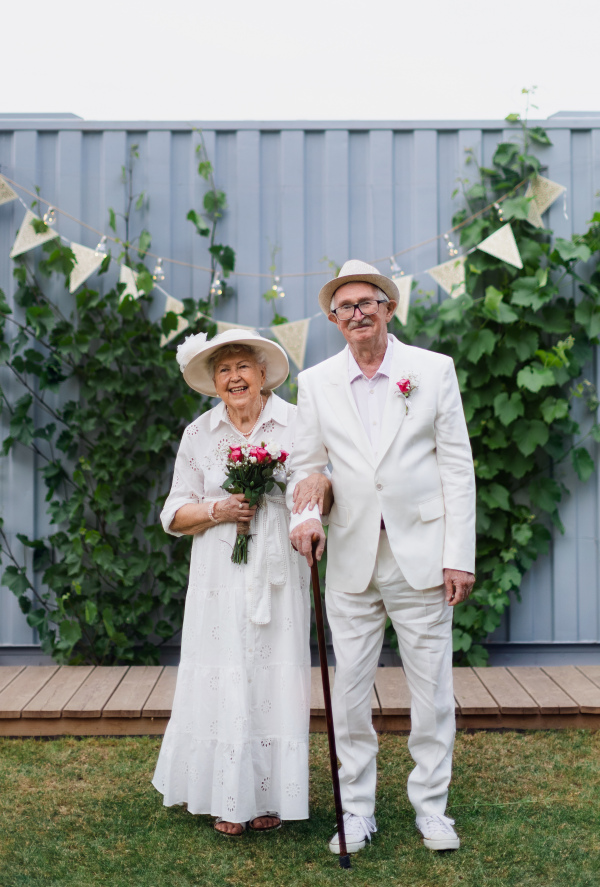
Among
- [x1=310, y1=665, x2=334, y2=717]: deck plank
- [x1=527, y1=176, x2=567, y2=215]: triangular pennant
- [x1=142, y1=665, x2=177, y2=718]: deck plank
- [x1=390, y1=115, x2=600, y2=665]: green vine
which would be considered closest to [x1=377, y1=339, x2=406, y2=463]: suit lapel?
[x1=310, y1=665, x2=334, y2=717]: deck plank

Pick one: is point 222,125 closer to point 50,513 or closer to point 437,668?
point 50,513

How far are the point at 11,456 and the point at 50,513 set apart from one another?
360 mm

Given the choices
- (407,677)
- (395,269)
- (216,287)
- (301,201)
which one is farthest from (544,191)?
(407,677)

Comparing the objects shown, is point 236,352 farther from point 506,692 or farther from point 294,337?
point 506,692

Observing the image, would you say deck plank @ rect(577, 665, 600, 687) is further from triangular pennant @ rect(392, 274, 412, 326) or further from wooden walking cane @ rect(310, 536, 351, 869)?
triangular pennant @ rect(392, 274, 412, 326)

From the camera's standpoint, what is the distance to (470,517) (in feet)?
7.88

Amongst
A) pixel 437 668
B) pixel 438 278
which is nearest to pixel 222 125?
pixel 438 278

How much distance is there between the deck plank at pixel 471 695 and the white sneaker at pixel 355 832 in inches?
37.1

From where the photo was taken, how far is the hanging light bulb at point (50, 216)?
397cm

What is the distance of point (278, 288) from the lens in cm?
404

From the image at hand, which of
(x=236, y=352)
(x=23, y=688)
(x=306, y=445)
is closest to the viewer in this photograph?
(x=306, y=445)

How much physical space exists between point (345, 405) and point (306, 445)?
18 centimetres

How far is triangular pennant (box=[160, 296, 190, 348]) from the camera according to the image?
156 inches

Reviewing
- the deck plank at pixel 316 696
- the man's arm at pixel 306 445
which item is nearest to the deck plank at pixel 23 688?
the deck plank at pixel 316 696
